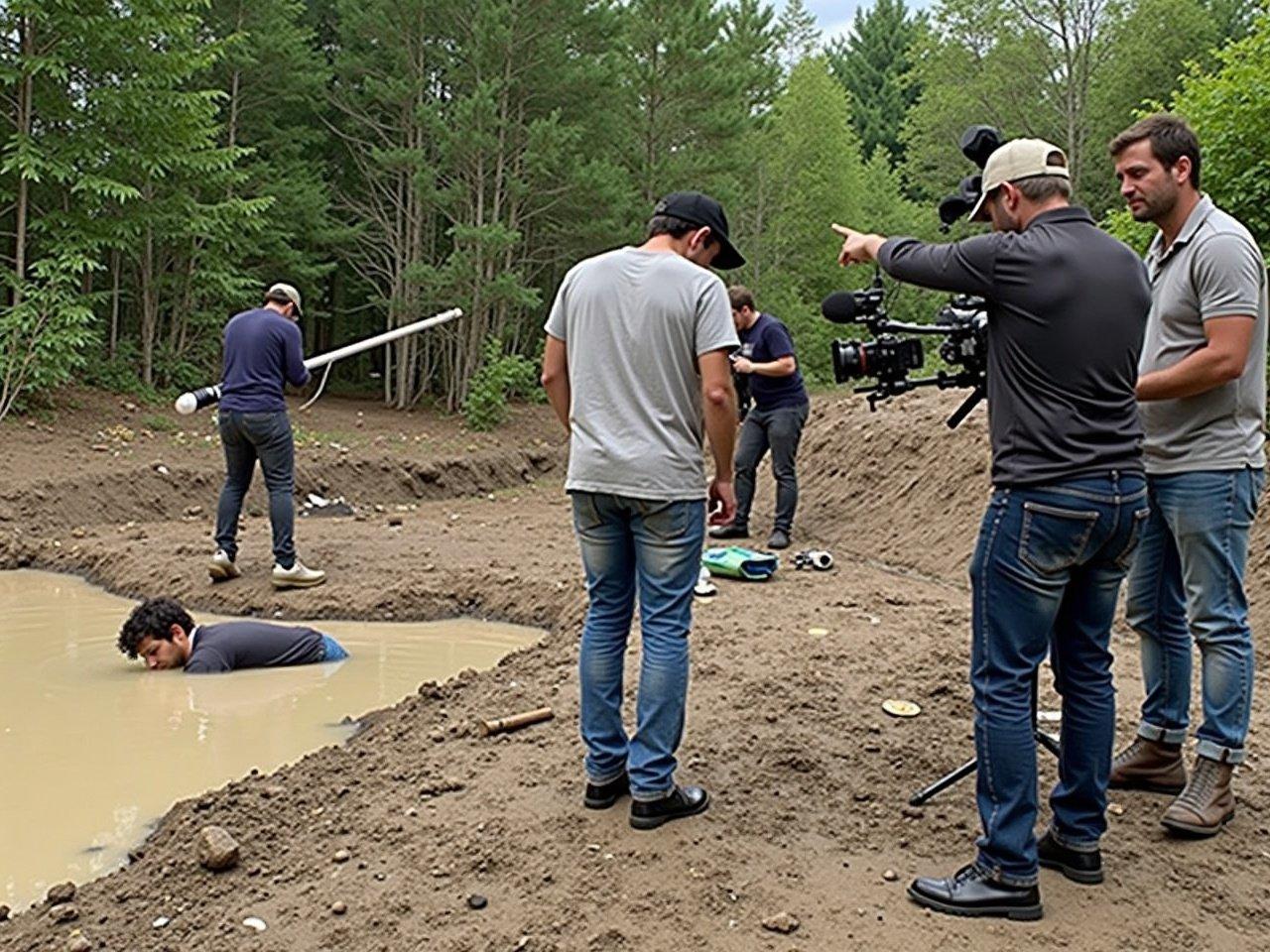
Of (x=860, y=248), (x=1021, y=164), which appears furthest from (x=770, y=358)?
(x=1021, y=164)

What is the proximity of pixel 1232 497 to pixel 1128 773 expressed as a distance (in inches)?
40.2

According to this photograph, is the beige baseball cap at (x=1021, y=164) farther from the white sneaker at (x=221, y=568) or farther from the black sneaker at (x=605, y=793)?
the white sneaker at (x=221, y=568)

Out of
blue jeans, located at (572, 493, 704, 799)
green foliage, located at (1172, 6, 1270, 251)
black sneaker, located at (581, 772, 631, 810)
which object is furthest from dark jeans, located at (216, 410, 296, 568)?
green foliage, located at (1172, 6, 1270, 251)

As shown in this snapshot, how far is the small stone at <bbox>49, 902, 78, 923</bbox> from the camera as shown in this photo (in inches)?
138

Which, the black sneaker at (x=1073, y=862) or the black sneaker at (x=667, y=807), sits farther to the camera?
the black sneaker at (x=667, y=807)

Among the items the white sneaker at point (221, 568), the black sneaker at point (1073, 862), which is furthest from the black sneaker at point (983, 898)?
the white sneaker at point (221, 568)

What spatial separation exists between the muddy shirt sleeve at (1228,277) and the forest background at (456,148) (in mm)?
7336

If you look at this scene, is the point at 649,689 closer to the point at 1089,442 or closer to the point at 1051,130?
the point at 1089,442

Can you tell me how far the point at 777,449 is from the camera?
9.16 m

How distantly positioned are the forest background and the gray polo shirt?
7.27m

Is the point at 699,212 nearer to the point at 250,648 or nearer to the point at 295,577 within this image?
the point at 250,648

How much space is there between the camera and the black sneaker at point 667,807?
3.57m

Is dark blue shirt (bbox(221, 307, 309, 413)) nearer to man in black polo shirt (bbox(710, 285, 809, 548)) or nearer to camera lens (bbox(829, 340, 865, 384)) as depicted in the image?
man in black polo shirt (bbox(710, 285, 809, 548))

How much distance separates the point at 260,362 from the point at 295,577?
4.99ft
